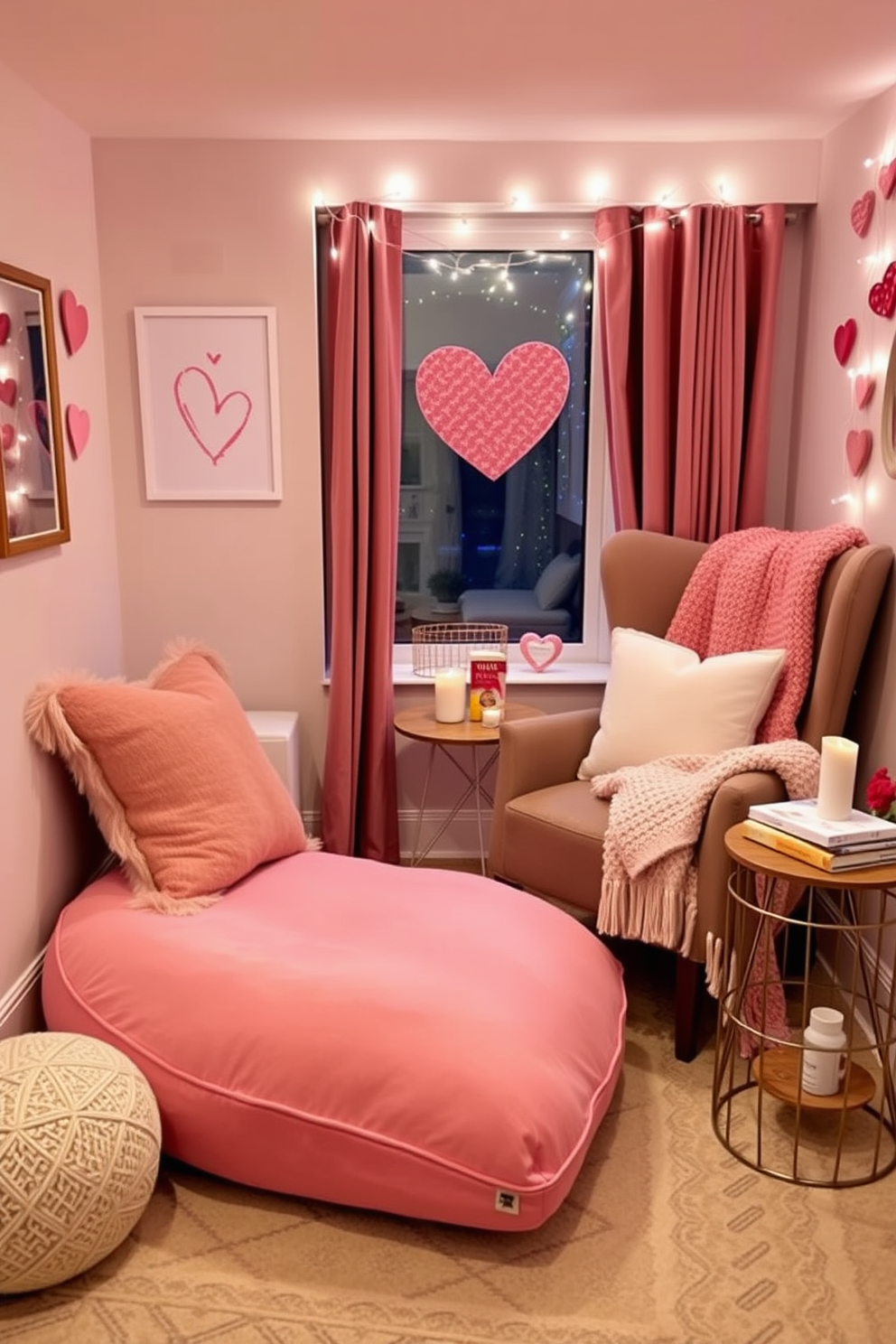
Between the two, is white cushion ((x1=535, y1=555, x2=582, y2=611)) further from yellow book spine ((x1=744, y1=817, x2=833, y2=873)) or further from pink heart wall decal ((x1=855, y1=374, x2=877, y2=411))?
yellow book spine ((x1=744, y1=817, x2=833, y2=873))

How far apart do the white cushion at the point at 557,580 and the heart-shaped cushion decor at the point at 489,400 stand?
0.41 meters

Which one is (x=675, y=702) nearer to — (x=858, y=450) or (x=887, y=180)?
(x=858, y=450)

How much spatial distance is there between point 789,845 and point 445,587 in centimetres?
184

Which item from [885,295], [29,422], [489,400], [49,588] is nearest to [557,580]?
[489,400]

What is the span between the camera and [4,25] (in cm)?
221

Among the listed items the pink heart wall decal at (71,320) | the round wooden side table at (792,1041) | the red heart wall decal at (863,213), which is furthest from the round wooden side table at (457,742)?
the red heart wall decal at (863,213)

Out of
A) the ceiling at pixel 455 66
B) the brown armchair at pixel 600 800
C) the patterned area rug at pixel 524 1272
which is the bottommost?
the patterned area rug at pixel 524 1272

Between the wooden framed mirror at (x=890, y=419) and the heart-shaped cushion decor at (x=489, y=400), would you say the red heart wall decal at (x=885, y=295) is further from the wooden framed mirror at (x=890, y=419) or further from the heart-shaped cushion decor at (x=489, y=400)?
the heart-shaped cushion decor at (x=489, y=400)

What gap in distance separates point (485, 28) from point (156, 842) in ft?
6.25

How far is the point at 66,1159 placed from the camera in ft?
5.61

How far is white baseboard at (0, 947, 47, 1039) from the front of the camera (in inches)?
90.5

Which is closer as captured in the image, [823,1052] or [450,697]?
[823,1052]

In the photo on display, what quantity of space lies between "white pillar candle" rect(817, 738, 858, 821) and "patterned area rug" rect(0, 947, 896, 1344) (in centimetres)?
73

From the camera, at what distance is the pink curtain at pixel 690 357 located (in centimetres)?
314
